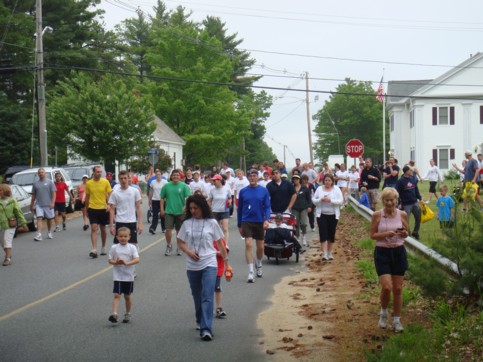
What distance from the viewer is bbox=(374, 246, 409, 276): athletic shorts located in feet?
28.1

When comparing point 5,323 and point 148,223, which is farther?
point 148,223

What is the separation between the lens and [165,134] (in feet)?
196

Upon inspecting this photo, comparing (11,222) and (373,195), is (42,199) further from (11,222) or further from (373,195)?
(373,195)

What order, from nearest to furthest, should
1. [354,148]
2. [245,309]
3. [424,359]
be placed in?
[424,359] → [245,309] → [354,148]

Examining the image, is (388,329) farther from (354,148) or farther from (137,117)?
(137,117)

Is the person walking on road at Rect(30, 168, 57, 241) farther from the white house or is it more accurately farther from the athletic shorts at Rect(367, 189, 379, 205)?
the white house

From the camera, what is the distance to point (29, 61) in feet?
166

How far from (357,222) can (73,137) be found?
21.7 m

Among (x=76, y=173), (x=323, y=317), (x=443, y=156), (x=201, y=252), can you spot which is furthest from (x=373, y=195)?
(x=443, y=156)

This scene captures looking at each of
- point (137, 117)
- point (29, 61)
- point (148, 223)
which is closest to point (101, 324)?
point (148, 223)

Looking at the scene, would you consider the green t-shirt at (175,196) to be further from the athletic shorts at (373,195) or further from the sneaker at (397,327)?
the athletic shorts at (373,195)

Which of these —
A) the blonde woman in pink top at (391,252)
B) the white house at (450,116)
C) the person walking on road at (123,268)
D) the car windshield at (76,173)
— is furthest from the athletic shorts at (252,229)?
the white house at (450,116)

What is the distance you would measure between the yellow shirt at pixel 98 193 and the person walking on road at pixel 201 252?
7.69 metres

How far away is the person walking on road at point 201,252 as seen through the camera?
857 cm
